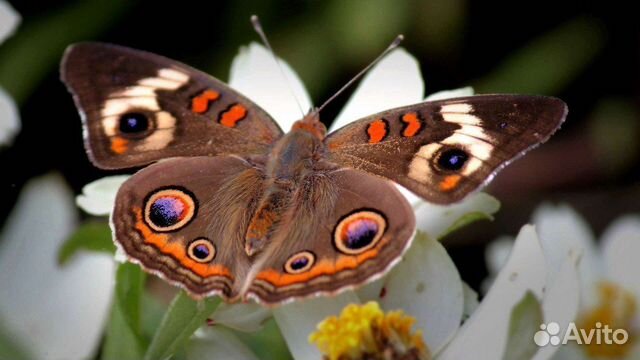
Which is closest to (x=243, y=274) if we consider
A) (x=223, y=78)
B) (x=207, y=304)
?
(x=207, y=304)

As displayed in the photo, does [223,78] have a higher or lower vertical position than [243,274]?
lower

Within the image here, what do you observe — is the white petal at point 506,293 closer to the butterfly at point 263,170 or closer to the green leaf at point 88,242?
A: the butterfly at point 263,170

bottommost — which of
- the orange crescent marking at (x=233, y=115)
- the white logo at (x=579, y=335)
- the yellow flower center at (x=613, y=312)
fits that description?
the yellow flower center at (x=613, y=312)

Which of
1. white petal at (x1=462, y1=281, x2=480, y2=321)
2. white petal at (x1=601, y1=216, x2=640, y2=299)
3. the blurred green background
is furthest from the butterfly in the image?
the blurred green background

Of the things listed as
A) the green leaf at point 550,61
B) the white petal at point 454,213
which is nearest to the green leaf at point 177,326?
the white petal at point 454,213

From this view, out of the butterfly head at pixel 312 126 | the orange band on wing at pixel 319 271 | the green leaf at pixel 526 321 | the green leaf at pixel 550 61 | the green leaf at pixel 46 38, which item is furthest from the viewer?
the green leaf at pixel 550 61

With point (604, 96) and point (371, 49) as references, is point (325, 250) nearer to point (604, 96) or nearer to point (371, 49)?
point (371, 49)

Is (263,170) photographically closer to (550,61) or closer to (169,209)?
(169,209)
